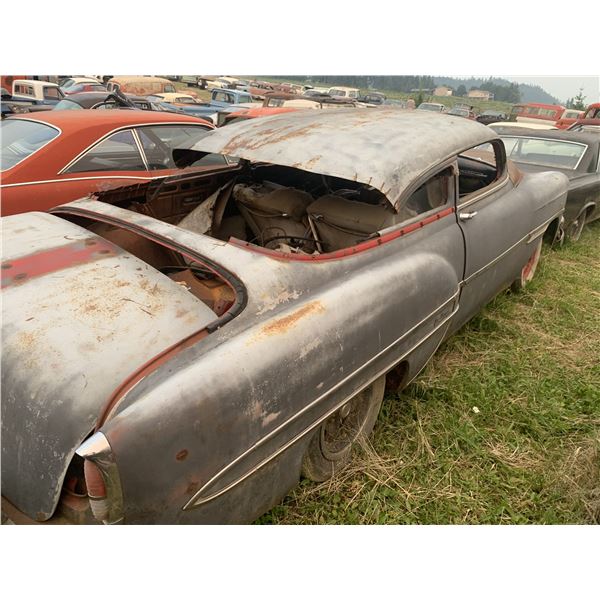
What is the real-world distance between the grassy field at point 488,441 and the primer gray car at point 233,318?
8.9 inches

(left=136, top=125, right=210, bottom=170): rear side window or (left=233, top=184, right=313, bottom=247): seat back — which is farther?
(left=136, top=125, right=210, bottom=170): rear side window

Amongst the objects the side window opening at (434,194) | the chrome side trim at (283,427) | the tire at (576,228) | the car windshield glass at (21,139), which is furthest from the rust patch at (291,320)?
the tire at (576,228)

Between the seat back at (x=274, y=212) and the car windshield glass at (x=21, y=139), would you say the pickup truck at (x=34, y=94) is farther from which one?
the seat back at (x=274, y=212)

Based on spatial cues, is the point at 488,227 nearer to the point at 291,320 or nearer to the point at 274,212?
the point at 274,212

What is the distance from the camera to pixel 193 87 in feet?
91.9

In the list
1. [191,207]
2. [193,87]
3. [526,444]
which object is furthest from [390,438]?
[193,87]

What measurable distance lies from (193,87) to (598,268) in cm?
2748

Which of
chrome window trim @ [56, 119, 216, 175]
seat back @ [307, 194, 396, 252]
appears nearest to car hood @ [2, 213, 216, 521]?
seat back @ [307, 194, 396, 252]

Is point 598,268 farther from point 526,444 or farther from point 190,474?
point 190,474

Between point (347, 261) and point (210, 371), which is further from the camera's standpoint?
point (347, 261)

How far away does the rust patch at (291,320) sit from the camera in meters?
1.82

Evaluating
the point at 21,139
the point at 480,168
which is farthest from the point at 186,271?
the point at 21,139

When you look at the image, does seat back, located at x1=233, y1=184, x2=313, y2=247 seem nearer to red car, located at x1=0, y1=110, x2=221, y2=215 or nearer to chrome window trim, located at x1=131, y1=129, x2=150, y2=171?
red car, located at x1=0, y1=110, x2=221, y2=215

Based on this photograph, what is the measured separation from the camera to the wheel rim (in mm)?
2361
